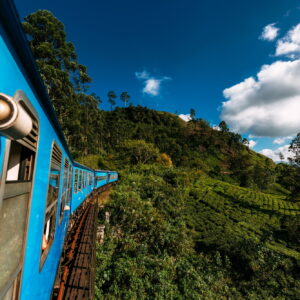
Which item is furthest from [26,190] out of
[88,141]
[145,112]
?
[145,112]

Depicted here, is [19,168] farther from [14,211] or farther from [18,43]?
[18,43]

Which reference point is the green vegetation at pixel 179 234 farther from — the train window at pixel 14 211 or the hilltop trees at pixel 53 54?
the train window at pixel 14 211

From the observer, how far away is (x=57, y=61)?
1767cm

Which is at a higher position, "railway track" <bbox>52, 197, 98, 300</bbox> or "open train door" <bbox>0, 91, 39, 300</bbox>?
"open train door" <bbox>0, 91, 39, 300</bbox>

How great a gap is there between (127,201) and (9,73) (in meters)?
12.9

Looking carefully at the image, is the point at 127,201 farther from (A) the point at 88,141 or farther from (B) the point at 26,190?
(A) the point at 88,141

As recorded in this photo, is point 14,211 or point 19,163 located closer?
point 14,211

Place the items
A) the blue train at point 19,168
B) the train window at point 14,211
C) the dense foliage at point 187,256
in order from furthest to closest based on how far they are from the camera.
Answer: the dense foliage at point 187,256, the train window at point 14,211, the blue train at point 19,168

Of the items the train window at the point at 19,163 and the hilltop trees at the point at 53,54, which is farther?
the hilltop trees at the point at 53,54

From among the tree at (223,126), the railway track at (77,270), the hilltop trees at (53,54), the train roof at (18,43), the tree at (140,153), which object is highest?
the tree at (223,126)

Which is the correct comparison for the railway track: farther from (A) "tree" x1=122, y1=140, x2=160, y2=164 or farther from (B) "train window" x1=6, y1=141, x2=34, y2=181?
(A) "tree" x1=122, y1=140, x2=160, y2=164

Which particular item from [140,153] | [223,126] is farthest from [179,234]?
[223,126]

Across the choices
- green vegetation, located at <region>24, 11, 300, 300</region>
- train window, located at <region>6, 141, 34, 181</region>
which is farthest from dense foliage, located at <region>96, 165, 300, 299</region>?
train window, located at <region>6, 141, 34, 181</region>

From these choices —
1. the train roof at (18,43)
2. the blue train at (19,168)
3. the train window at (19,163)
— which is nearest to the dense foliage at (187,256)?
the blue train at (19,168)
